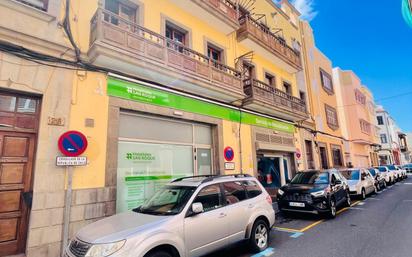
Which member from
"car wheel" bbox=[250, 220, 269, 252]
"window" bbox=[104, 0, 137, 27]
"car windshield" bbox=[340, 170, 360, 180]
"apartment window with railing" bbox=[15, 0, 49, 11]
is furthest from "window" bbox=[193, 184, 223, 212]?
"car windshield" bbox=[340, 170, 360, 180]

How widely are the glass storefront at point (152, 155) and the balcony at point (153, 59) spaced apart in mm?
1493

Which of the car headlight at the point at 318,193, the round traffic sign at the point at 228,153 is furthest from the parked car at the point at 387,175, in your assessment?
the round traffic sign at the point at 228,153

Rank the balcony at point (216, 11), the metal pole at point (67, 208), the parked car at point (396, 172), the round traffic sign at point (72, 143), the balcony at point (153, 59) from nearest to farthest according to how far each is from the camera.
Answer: the metal pole at point (67, 208) < the round traffic sign at point (72, 143) < the balcony at point (153, 59) < the balcony at point (216, 11) < the parked car at point (396, 172)

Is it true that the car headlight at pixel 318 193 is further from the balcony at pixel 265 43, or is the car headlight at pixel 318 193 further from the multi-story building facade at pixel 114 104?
the balcony at pixel 265 43

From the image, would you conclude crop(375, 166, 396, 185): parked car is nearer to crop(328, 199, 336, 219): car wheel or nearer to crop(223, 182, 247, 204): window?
crop(328, 199, 336, 219): car wheel

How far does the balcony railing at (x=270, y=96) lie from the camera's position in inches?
440

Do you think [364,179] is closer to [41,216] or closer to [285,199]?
[285,199]

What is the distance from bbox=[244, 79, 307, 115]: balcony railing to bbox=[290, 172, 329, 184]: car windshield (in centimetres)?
405

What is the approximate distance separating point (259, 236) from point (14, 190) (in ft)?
18.4

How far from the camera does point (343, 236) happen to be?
237 inches

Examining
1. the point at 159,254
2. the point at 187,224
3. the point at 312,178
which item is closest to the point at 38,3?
the point at 187,224

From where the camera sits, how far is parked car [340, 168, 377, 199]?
11656 millimetres

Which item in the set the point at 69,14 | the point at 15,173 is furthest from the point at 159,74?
the point at 15,173

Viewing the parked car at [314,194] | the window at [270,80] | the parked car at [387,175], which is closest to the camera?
the parked car at [314,194]
